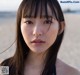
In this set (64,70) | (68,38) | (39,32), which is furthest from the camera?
(68,38)

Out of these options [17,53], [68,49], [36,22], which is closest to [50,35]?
[36,22]

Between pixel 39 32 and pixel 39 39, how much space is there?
0.02 m

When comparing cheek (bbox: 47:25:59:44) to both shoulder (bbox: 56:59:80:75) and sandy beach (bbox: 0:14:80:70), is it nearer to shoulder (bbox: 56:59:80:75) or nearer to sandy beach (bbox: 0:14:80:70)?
shoulder (bbox: 56:59:80:75)

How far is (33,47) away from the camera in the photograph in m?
0.77

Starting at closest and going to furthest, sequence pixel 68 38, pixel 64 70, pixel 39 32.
→ pixel 39 32 → pixel 64 70 → pixel 68 38

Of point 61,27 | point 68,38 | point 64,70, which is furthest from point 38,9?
point 68,38

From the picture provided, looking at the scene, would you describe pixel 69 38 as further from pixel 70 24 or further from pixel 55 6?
pixel 55 6

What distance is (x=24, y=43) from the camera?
2.84 feet

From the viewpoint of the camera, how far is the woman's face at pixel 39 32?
2.48ft

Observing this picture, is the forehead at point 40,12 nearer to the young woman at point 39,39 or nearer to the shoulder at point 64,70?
the young woman at point 39,39

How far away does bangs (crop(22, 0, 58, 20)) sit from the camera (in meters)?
0.76

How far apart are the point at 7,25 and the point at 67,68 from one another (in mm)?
512

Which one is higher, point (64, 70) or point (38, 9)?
point (38, 9)

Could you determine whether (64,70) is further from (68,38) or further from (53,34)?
(68,38)
